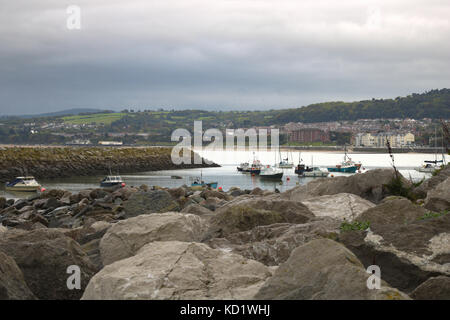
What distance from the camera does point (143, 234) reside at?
8.29 metres

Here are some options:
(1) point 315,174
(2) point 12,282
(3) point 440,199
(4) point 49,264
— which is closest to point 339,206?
(3) point 440,199

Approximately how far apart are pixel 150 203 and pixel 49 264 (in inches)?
357

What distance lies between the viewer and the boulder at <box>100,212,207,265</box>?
8.23 m

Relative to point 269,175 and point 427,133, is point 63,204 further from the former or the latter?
point 427,133

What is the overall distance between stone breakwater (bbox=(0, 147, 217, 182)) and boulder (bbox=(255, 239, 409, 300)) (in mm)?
65397

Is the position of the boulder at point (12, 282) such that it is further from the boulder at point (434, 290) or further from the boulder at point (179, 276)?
the boulder at point (434, 290)

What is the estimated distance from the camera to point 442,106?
198125 millimetres

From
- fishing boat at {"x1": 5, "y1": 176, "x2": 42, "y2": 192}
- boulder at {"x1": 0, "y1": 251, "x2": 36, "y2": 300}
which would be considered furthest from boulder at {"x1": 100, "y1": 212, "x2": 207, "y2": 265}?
fishing boat at {"x1": 5, "y1": 176, "x2": 42, "y2": 192}

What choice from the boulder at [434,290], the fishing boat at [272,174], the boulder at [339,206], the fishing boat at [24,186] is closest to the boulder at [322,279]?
the boulder at [434,290]

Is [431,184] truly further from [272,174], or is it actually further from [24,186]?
[272,174]

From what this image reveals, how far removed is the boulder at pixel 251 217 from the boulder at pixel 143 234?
1.81 feet

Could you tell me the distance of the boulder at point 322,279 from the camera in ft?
15.9
